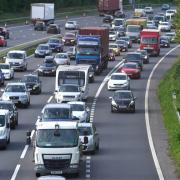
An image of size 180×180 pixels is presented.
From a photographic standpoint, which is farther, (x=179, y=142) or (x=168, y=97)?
(x=168, y=97)

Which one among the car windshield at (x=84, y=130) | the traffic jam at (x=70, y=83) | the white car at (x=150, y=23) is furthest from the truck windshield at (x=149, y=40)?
the car windshield at (x=84, y=130)

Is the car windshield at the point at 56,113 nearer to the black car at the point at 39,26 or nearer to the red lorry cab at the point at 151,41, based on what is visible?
the red lorry cab at the point at 151,41

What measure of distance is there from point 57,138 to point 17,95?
25661 mm

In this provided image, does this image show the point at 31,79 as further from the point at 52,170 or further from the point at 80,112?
the point at 52,170

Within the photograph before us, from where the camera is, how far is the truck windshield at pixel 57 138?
38.6 metres

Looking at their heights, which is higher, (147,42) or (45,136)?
(45,136)

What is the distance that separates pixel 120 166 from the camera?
1689 inches

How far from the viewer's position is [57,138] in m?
38.9

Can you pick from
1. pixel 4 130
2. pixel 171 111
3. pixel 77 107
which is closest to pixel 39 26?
pixel 171 111

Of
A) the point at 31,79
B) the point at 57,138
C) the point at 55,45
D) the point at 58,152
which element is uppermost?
the point at 57,138

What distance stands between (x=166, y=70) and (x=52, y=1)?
91359 mm

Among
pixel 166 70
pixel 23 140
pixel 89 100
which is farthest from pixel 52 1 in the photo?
pixel 23 140

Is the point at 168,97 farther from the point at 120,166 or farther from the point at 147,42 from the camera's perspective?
the point at 147,42

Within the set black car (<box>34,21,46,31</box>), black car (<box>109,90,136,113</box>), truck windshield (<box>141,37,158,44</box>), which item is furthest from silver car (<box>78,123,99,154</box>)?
black car (<box>34,21,46,31</box>)
